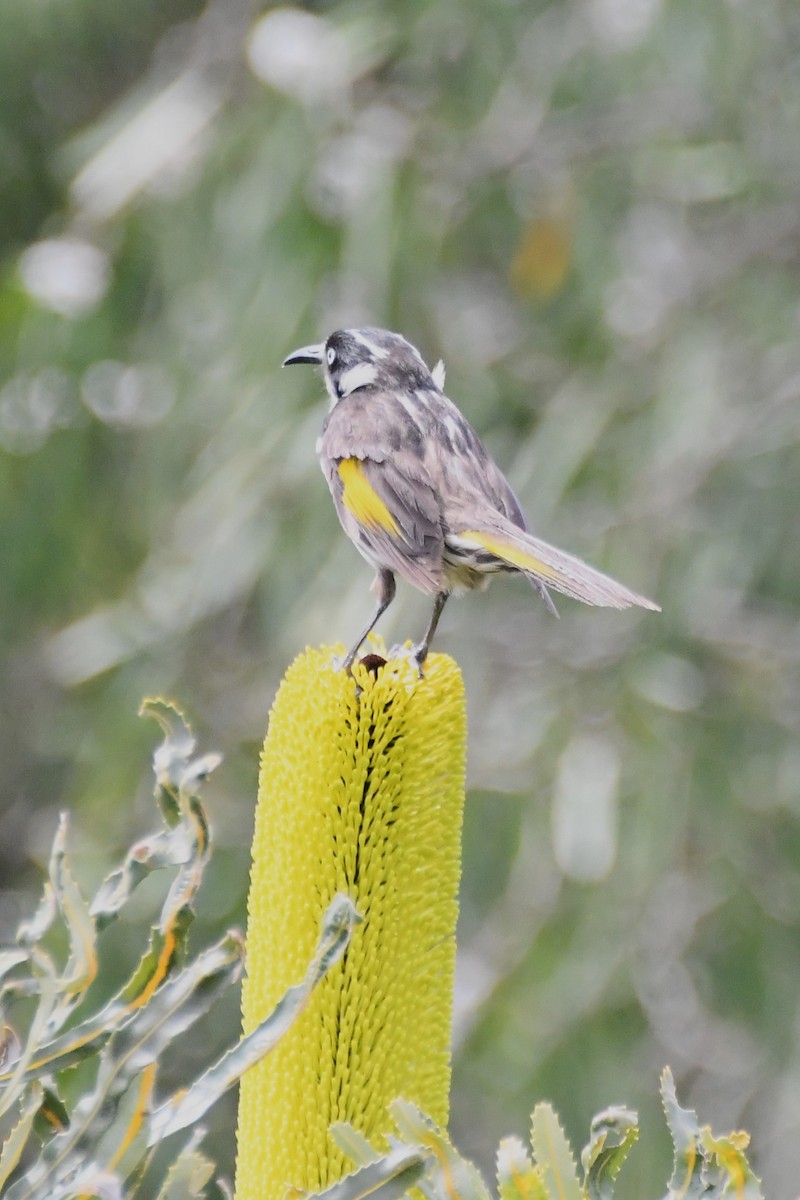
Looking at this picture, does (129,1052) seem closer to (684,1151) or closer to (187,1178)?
(187,1178)

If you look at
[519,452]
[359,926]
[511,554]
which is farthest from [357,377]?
[519,452]

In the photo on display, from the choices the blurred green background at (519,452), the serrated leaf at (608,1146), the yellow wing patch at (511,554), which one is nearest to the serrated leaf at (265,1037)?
the serrated leaf at (608,1146)

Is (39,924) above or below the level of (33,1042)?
above

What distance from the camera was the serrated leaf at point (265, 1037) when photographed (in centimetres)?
105

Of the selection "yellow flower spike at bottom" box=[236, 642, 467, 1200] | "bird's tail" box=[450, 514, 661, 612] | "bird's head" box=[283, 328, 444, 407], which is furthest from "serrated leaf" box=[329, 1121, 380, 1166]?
"bird's head" box=[283, 328, 444, 407]

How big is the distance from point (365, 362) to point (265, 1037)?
156 cm

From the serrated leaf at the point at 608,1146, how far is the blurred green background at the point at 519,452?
2.35 m

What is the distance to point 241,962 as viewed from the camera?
112 cm

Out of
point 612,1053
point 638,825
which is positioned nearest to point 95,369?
point 638,825

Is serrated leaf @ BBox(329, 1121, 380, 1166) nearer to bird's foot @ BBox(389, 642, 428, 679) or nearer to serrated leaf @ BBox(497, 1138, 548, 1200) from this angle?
serrated leaf @ BBox(497, 1138, 548, 1200)

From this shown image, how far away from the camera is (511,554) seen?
6.46 feet

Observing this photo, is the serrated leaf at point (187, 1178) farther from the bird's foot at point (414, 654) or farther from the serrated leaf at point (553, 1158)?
the bird's foot at point (414, 654)

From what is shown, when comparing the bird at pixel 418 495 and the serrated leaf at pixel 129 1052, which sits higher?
the bird at pixel 418 495

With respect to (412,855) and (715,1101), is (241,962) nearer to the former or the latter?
(412,855)
